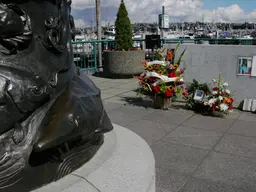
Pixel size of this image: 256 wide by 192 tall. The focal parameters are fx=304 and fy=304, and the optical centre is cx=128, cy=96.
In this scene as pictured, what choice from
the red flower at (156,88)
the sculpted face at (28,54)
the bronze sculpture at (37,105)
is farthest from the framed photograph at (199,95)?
the sculpted face at (28,54)

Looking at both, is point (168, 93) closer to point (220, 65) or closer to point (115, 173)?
point (220, 65)

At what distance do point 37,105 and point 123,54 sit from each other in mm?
9323

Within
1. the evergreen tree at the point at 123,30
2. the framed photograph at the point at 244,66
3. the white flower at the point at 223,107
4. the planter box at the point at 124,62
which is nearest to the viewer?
the white flower at the point at 223,107

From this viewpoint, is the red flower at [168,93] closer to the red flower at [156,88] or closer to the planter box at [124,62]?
the red flower at [156,88]

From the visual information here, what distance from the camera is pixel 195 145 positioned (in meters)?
4.84

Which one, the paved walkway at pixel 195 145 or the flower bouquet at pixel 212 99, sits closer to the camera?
the paved walkway at pixel 195 145

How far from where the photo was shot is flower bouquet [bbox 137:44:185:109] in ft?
22.5

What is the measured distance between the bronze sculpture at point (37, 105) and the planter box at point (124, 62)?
8.86 metres

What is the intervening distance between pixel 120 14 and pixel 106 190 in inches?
408

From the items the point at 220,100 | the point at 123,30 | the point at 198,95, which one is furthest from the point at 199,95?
the point at 123,30

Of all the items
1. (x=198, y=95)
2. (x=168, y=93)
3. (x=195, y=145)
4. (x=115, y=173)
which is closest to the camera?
(x=115, y=173)

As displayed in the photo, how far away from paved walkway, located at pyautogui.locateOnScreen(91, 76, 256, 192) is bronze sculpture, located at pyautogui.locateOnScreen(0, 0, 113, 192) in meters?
1.60

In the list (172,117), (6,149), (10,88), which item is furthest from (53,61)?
(172,117)

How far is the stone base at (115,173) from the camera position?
7.80 feet
